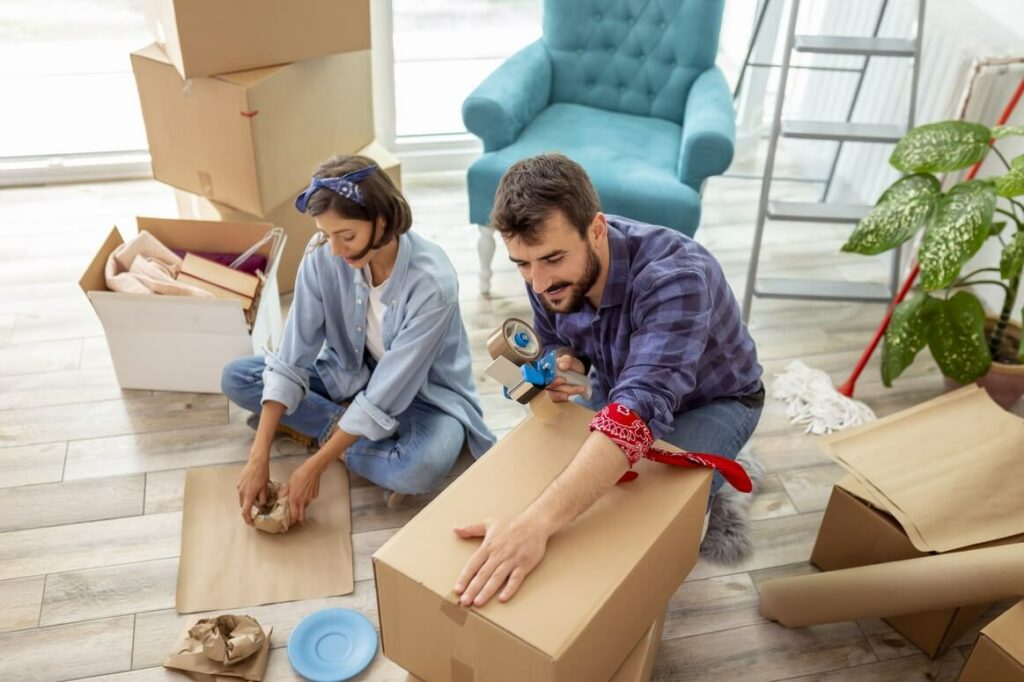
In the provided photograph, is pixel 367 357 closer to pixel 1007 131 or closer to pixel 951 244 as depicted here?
pixel 951 244

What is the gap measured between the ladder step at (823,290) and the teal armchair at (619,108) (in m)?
0.36

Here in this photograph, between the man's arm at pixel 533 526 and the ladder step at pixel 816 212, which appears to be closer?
the man's arm at pixel 533 526

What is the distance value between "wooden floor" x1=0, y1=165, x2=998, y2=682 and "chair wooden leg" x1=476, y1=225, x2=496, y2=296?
0.06m

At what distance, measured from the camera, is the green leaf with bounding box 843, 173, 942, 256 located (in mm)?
2309

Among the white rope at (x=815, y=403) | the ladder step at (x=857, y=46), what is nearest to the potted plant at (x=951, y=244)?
the white rope at (x=815, y=403)

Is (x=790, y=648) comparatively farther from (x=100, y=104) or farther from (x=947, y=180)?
(x=100, y=104)

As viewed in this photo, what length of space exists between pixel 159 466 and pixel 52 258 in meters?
1.12

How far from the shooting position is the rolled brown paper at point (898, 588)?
5.46 ft

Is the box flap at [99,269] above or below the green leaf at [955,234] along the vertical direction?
below

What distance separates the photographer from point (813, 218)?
2.71 m

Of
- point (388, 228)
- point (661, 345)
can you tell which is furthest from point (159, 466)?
point (661, 345)

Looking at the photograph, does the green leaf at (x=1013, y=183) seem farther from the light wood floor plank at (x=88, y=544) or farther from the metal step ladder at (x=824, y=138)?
the light wood floor plank at (x=88, y=544)

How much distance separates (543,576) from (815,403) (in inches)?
60.5

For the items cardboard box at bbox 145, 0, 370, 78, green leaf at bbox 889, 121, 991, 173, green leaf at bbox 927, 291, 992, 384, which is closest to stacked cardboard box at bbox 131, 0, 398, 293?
cardboard box at bbox 145, 0, 370, 78
